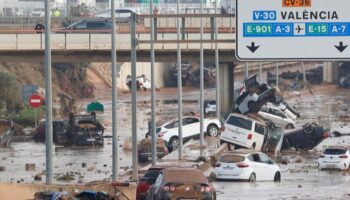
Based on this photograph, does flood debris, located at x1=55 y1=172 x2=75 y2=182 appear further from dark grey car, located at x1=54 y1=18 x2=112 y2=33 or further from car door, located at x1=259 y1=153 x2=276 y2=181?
dark grey car, located at x1=54 y1=18 x2=112 y2=33

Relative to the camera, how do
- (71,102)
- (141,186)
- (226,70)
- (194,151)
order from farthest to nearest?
(71,102) → (226,70) → (194,151) → (141,186)

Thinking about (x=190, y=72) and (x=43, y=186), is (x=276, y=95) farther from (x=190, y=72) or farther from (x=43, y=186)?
(x=190, y=72)

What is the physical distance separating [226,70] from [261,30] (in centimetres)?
4388

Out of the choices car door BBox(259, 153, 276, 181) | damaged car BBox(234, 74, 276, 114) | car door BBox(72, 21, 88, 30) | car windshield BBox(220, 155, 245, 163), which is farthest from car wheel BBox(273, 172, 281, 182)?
car door BBox(72, 21, 88, 30)

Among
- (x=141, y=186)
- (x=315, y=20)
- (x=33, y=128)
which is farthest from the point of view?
(x=33, y=128)

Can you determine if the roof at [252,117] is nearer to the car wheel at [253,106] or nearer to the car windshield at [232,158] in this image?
the car wheel at [253,106]

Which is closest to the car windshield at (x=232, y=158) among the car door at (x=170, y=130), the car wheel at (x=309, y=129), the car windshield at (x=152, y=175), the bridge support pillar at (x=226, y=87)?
the car windshield at (x=152, y=175)

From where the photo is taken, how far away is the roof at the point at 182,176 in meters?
36.2

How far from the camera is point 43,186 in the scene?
129ft

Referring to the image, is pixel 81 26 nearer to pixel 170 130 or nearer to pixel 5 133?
pixel 5 133

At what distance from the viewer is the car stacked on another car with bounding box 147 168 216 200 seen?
3578 centimetres

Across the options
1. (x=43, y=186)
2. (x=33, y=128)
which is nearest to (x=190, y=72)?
(x=33, y=128)

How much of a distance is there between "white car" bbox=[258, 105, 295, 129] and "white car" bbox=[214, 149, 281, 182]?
18.4m

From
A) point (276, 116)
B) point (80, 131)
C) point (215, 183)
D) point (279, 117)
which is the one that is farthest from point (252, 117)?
point (215, 183)
